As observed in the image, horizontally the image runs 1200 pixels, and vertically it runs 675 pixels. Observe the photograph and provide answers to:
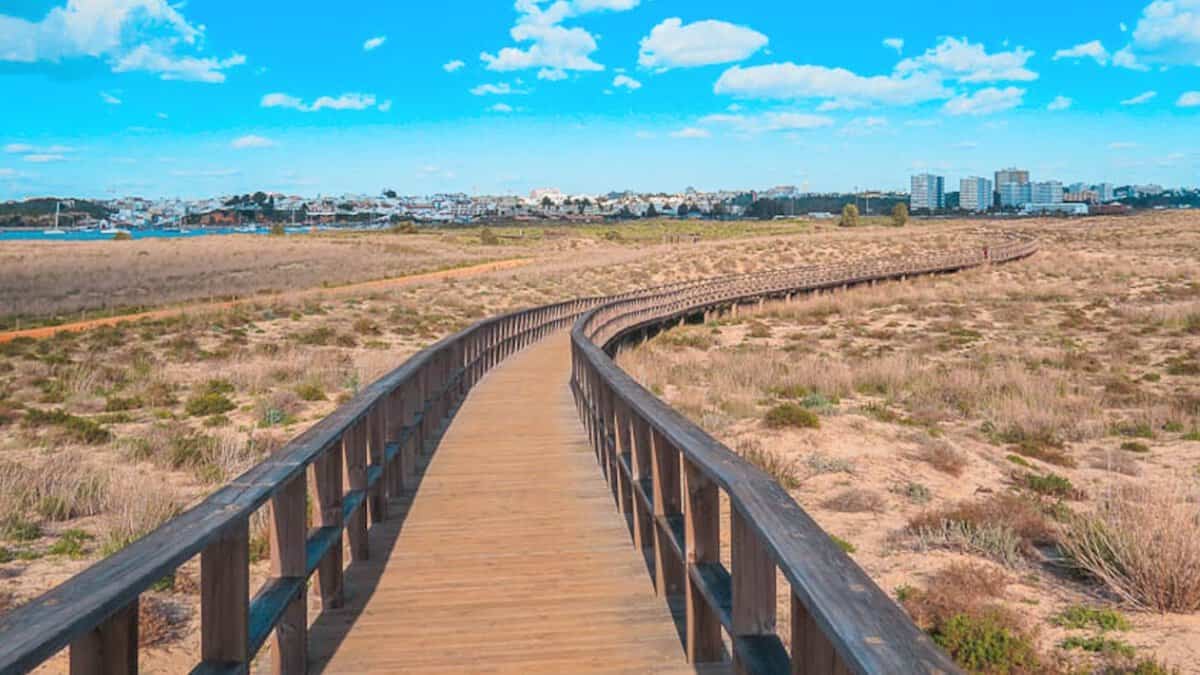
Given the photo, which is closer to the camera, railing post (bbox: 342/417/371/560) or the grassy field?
railing post (bbox: 342/417/371/560)

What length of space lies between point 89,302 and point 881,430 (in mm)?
34787

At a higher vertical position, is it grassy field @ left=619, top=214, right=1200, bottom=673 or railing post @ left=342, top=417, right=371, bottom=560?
railing post @ left=342, top=417, right=371, bottom=560

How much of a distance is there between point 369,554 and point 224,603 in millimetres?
3171

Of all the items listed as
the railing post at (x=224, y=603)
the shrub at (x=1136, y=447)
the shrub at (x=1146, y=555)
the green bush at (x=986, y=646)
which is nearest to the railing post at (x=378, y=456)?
the railing post at (x=224, y=603)

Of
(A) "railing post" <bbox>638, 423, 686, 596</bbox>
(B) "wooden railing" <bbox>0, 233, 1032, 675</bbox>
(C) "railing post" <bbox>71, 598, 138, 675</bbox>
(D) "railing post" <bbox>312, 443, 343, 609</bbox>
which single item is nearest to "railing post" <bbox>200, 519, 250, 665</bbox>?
(B) "wooden railing" <bbox>0, 233, 1032, 675</bbox>

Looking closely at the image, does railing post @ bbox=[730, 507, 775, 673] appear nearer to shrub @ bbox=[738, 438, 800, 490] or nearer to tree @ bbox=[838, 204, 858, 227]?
shrub @ bbox=[738, 438, 800, 490]

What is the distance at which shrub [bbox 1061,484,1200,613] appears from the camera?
6.95m

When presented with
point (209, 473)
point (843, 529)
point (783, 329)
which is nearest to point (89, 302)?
point (783, 329)

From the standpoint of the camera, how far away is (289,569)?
14.8 ft

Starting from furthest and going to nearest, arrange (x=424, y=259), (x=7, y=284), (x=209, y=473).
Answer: (x=424, y=259)
(x=7, y=284)
(x=209, y=473)

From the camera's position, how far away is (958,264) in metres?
59.1

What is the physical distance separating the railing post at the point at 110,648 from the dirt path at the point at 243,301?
26.4m

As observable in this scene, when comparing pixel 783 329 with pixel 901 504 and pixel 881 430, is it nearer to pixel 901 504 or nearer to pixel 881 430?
pixel 881 430

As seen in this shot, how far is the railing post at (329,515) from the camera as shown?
212 inches
